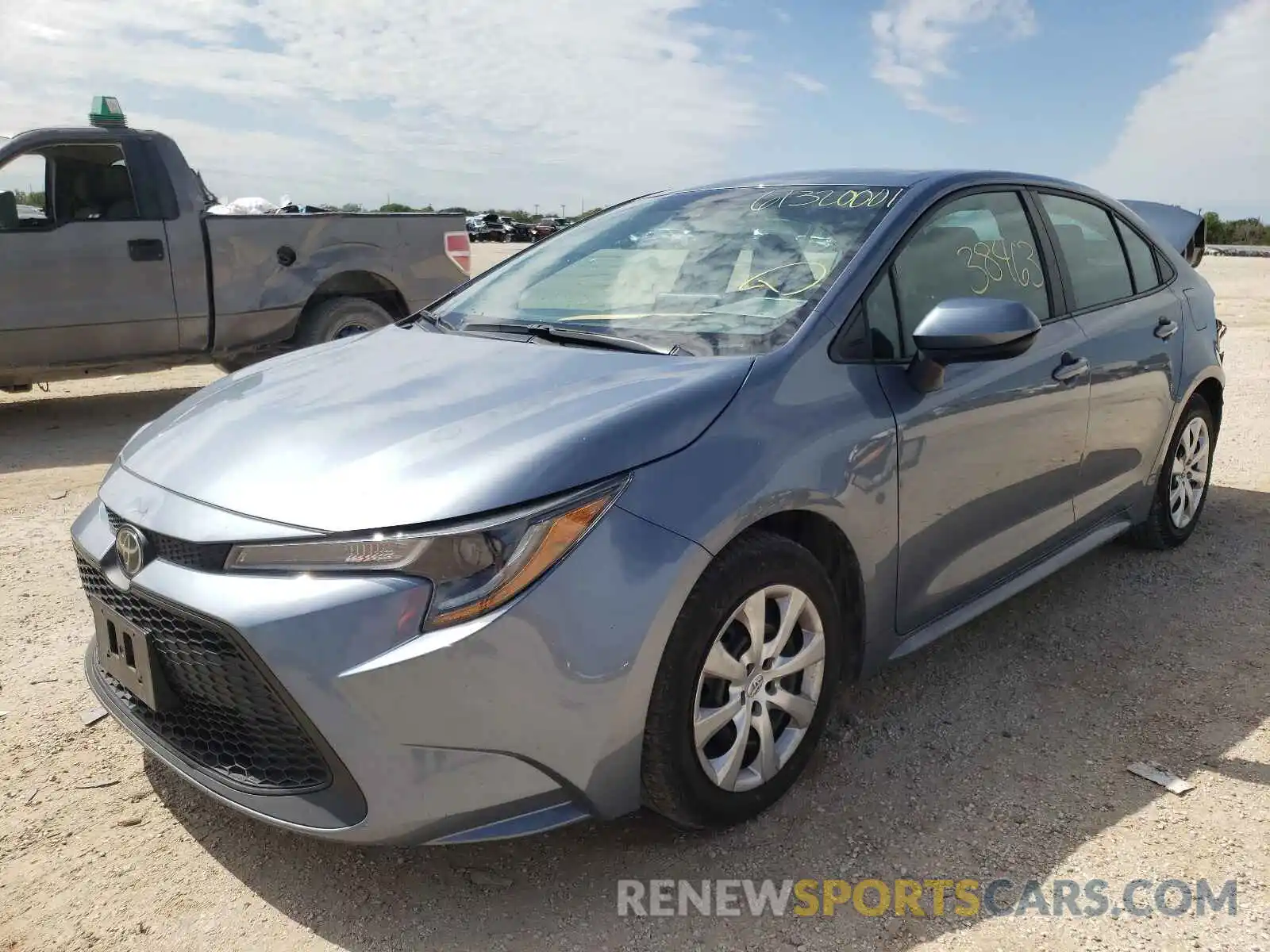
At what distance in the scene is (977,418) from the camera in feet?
9.57

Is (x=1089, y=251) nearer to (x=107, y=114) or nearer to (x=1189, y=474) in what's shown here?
(x=1189, y=474)

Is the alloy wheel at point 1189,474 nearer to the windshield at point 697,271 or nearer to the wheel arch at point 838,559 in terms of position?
the windshield at point 697,271

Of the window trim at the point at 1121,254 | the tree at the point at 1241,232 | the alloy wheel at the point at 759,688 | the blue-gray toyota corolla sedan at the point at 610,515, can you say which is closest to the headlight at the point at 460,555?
the blue-gray toyota corolla sedan at the point at 610,515

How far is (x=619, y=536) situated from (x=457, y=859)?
935 millimetres

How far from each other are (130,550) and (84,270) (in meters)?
5.24

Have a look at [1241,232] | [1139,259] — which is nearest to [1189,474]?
[1139,259]

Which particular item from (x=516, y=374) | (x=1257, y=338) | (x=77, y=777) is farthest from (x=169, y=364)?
(x=1257, y=338)

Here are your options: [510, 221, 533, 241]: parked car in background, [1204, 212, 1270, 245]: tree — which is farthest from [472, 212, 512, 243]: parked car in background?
[1204, 212, 1270, 245]: tree

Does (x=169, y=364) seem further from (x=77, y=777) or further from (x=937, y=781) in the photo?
(x=937, y=781)

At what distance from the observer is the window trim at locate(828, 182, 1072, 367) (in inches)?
105

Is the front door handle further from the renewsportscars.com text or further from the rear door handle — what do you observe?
the rear door handle

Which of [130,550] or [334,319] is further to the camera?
[334,319]

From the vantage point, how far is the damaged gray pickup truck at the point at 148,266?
21.3 feet

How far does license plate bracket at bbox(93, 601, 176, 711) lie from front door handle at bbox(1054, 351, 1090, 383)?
271cm
